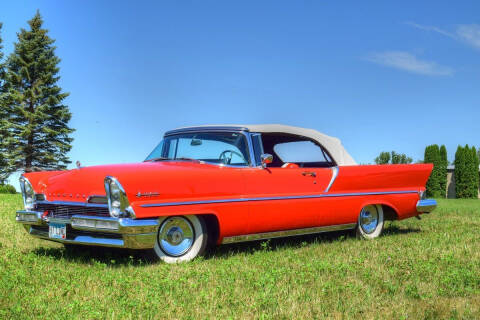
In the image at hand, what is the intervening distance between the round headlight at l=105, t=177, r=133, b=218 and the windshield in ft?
4.82

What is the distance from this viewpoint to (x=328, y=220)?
23.1ft

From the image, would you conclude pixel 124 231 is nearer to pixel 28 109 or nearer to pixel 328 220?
pixel 328 220

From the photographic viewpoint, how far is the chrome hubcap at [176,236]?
5.47 m

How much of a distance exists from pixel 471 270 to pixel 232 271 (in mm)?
2514

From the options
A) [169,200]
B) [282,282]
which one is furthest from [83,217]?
[282,282]

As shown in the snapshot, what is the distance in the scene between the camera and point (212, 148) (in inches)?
254

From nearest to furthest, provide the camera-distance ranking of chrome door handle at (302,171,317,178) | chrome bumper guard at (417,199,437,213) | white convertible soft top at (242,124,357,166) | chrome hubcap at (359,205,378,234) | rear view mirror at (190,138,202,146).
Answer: rear view mirror at (190,138,202,146), chrome door handle at (302,171,317,178), white convertible soft top at (242,124,357,166), chrome hubcap at (359,205,378,234), chrome bumper guard at (417,199,437,213)

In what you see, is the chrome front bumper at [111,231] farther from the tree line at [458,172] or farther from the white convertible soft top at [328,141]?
the tree line at [458,172]

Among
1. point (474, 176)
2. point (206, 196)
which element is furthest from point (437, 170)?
point (206, 196)

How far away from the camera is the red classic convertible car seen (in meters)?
5.19

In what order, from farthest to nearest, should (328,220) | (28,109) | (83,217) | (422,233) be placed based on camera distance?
(28,109) < (422,233) < (328,220) < (83,217)

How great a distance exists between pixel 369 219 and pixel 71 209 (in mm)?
4638

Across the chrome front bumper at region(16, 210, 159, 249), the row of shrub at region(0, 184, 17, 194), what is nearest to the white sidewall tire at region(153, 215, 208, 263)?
the chrome front bumper at region(16, 210, 159, 249)

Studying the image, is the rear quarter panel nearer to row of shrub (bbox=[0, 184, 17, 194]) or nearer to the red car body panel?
the red car body panel
